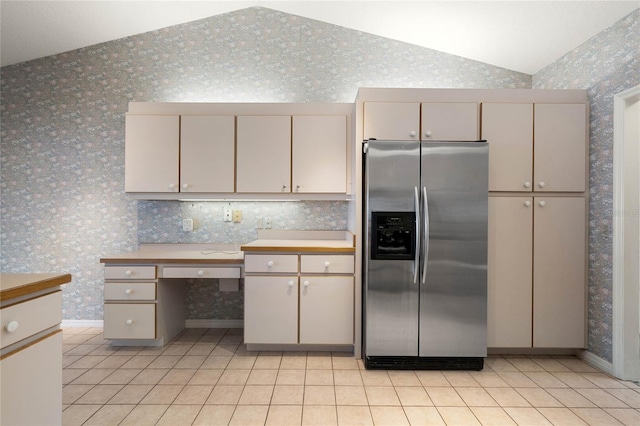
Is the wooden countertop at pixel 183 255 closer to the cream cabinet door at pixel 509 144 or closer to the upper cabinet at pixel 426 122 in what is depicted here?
the upper cabinet at pixel 426 122

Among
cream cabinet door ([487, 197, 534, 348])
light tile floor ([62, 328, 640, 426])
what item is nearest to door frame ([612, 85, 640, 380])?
light tile floor ([62, 328, 640, 426])

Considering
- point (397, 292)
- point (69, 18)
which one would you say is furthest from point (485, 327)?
point (69, 18)

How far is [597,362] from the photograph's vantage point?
2.80 meters

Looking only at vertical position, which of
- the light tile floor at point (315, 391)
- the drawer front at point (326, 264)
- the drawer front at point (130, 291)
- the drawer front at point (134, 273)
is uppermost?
the drawer front at point (326, 264)

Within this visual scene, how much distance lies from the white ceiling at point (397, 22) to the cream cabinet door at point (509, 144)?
67 cm

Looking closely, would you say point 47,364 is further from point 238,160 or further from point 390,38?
point 390,38

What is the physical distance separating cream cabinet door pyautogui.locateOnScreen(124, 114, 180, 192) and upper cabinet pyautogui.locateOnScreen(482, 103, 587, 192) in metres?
2.63

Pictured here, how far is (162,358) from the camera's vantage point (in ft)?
9.65

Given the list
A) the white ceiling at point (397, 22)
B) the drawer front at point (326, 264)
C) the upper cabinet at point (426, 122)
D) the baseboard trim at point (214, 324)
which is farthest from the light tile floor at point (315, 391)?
the white ceiling at point (397, 22)

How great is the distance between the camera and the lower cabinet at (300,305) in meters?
2.98

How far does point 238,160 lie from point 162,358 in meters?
1.73

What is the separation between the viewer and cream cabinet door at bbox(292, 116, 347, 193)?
329cm

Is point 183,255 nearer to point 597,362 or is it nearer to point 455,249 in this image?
point 455,249

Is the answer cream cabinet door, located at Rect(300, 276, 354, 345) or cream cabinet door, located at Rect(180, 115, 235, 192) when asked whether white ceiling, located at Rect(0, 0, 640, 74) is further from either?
cream cabinet door, located at Rect(300, 276, 354, 345)
